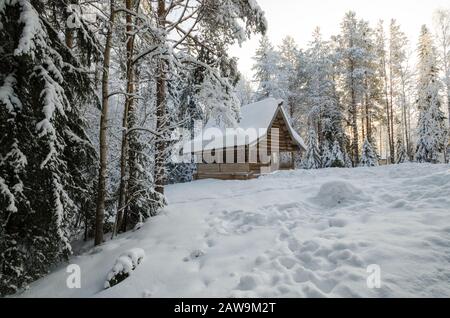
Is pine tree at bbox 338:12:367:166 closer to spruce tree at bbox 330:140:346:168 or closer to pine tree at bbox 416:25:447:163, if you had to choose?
spruce tree at bbox 330:140:346:168

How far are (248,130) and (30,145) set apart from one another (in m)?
14.3

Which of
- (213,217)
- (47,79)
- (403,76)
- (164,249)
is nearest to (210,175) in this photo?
(213,217)

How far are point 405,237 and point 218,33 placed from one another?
25.0 feet

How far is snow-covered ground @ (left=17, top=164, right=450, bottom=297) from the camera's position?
353 centimetres

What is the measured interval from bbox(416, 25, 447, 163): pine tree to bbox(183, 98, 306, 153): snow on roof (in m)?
12.5

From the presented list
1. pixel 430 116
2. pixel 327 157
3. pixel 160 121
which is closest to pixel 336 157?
pixel 327 157

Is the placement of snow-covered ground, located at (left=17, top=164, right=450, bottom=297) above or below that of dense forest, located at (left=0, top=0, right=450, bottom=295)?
below

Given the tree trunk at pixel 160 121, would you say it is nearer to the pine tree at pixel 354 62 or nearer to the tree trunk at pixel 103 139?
the tree trunk at pixel 103 139

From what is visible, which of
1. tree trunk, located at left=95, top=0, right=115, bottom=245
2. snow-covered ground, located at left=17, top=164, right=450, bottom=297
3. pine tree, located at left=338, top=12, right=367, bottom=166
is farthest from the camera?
pine tree, located at left=338, top=12, right=367, bottom=166

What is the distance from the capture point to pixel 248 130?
17.9m

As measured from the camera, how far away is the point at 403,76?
29094mm

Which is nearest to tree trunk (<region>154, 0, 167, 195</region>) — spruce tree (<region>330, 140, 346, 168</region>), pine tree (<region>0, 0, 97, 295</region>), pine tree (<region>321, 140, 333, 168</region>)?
pine tree (<region>0, 0, 97, 295</region>)

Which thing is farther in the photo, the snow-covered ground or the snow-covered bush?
the snow-covered bush

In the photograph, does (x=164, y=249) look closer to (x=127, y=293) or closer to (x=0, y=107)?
(x=127, y=293)
